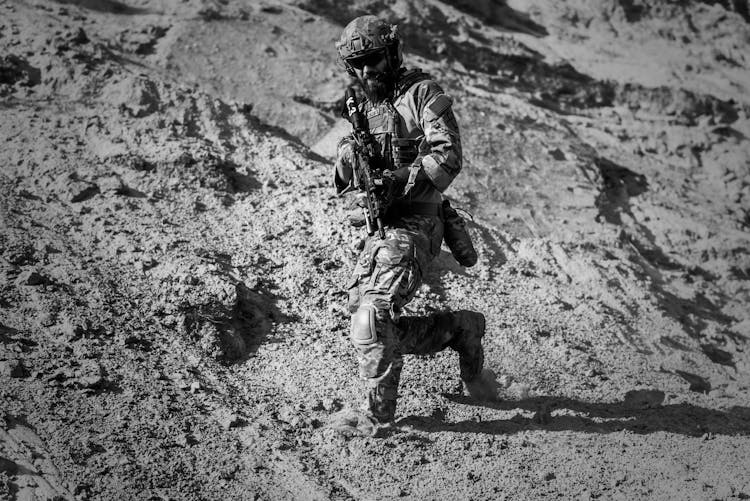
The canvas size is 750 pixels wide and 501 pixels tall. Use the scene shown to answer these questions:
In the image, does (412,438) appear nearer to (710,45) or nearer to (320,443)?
(320,443)

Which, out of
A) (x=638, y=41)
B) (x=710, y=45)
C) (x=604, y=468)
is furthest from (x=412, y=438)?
(x=710, y=45)

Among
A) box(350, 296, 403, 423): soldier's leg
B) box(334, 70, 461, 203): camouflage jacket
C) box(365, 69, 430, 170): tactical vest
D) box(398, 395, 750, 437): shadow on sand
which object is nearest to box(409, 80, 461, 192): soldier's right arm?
box(334, 70, 461, 203): camouflage jacket

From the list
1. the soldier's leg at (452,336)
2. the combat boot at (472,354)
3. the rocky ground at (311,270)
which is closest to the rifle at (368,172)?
the soldier's leg at (452,336)

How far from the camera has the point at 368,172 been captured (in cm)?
493

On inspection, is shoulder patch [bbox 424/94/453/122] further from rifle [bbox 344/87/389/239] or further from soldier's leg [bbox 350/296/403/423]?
soldier's leg [bbox 350/296/403/423]

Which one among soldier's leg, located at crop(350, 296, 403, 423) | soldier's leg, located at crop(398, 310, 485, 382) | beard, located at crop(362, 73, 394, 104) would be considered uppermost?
beard, located at crop(362, 73, 394, 104)

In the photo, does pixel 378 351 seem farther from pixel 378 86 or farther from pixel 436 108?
pixel 378 86

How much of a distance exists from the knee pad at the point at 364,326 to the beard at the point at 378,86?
4.69 feet

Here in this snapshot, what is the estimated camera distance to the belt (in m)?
5.23

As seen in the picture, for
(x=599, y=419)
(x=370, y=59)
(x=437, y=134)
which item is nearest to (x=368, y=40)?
(x=370, y=59)

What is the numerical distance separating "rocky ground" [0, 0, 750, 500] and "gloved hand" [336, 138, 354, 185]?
4.29 ft

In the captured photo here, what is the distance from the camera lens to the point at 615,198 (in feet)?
31.0

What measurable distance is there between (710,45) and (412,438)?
11976 millimetres

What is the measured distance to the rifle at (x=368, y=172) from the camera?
4.91 metres
